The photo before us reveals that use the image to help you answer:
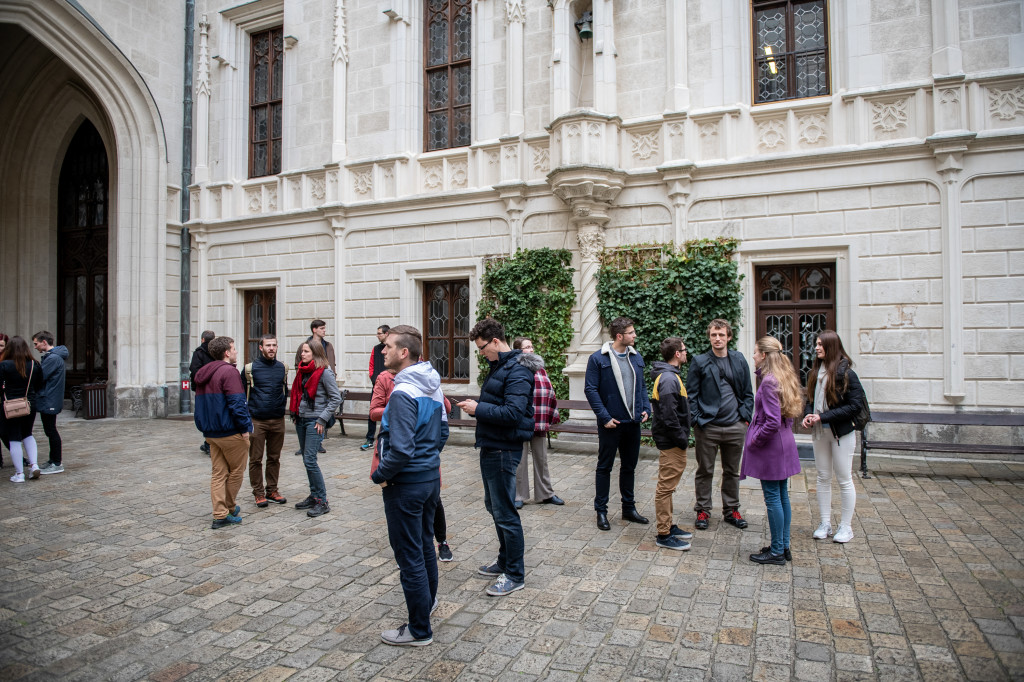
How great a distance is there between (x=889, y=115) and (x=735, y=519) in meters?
7.16

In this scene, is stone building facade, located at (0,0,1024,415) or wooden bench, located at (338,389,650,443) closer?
stone building facade, located at (0,0,1024,415)

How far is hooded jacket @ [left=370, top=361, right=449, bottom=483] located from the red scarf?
3184 mm

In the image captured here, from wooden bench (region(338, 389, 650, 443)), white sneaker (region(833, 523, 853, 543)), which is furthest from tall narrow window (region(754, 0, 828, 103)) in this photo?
white sneaker (region(833, 523, 853, 543))

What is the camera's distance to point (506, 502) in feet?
15.1

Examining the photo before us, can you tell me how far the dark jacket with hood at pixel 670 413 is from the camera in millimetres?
5582

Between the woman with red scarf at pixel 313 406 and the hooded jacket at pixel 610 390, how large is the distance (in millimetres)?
2722

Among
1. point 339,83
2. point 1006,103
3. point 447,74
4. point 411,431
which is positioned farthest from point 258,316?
point 1006,103

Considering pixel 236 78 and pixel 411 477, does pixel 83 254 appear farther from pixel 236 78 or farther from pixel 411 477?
pixel 411 477

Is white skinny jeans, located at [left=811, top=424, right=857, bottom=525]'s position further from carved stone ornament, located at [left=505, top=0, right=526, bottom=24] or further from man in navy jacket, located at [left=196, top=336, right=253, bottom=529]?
carved stone ornament, located at [left=505, top=0, right=526, bottom=24]

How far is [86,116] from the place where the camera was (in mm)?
17672

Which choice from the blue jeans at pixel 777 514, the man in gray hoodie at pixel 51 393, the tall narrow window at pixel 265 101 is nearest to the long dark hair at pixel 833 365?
the blue jeans at pixel 777 514

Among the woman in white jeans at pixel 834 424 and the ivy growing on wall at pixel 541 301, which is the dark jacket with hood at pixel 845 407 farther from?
the ivy growing on wall at pixel 541 301

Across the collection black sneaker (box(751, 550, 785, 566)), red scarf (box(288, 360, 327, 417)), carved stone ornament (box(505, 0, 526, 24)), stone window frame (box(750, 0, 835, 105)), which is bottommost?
black sneaker (box(751, 550, 785, 566))

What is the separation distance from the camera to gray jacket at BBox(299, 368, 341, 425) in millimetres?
6891
